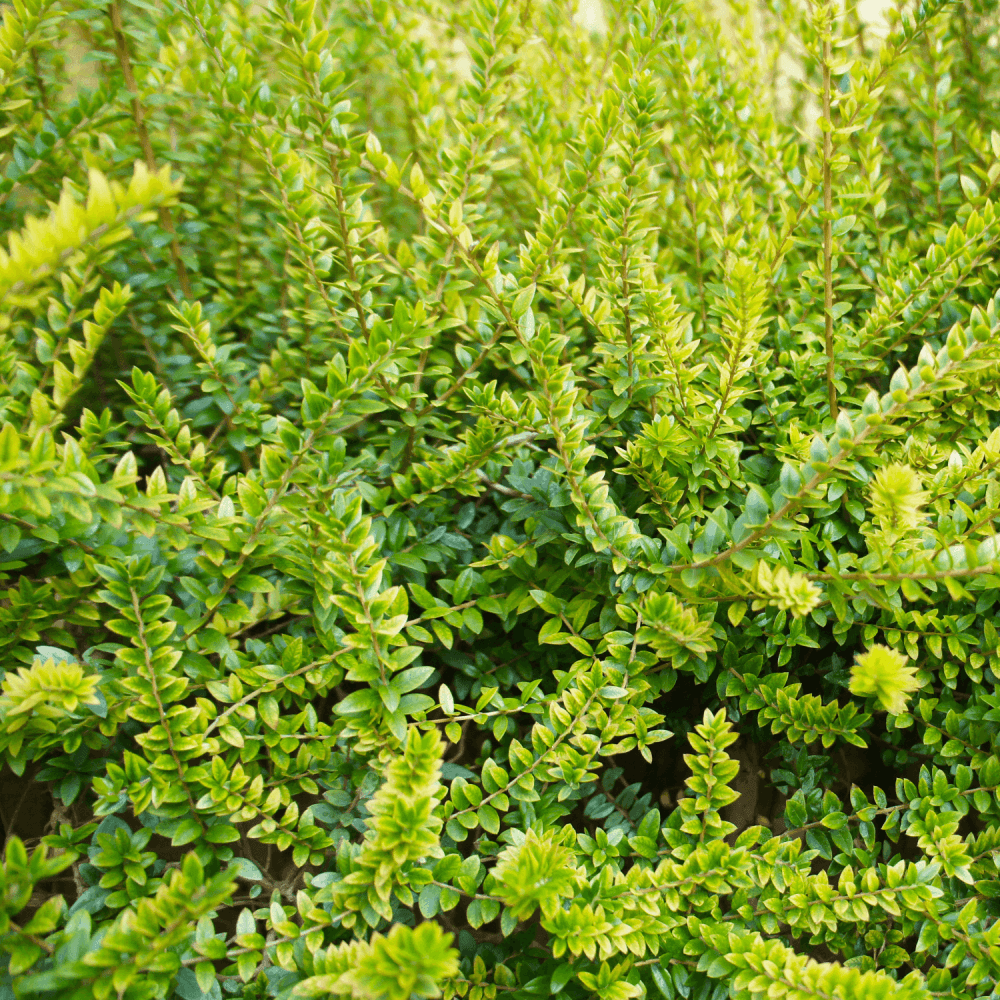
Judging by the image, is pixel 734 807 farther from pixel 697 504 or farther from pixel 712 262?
pixel 712 262

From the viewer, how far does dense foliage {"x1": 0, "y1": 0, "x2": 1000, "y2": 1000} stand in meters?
0.88

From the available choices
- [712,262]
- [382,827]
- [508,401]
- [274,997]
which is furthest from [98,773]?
[712,262]

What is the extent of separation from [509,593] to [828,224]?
28.8 inches

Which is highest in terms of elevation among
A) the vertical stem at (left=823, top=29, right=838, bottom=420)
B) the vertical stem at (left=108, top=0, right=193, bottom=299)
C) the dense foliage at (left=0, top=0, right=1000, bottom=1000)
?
the vertical stem at (left=108, top=0, right=193, bottom=299)

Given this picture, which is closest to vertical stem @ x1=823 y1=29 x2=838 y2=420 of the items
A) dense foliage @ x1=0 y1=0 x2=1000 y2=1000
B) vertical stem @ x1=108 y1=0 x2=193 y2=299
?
dense foliage @ x1=0 y1=0 x2=1000 y2=1000

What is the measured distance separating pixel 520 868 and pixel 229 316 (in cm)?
113

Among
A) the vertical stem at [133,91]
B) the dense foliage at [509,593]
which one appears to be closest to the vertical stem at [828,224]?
the dense foliage at [509,593]

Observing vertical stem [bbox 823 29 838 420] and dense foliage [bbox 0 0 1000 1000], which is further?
vertical stem [bbox 823 29 838 420]

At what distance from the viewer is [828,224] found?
44.3 inches

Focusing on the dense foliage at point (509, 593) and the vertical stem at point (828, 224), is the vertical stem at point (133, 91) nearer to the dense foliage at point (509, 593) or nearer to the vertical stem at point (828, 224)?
the dense foliage at point (509, 593)

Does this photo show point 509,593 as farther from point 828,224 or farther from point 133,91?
point 133,91

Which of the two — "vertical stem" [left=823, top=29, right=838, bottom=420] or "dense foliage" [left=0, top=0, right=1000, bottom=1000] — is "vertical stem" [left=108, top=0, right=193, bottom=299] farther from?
"vertical stem" [left=823, top=29, right=838, bottom=420]

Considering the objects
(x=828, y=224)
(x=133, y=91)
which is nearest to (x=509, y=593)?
(x=828, y=224)

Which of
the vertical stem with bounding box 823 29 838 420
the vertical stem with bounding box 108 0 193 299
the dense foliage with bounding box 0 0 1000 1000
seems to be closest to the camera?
the dense foliage with bounding box 0 0 1000 1000
